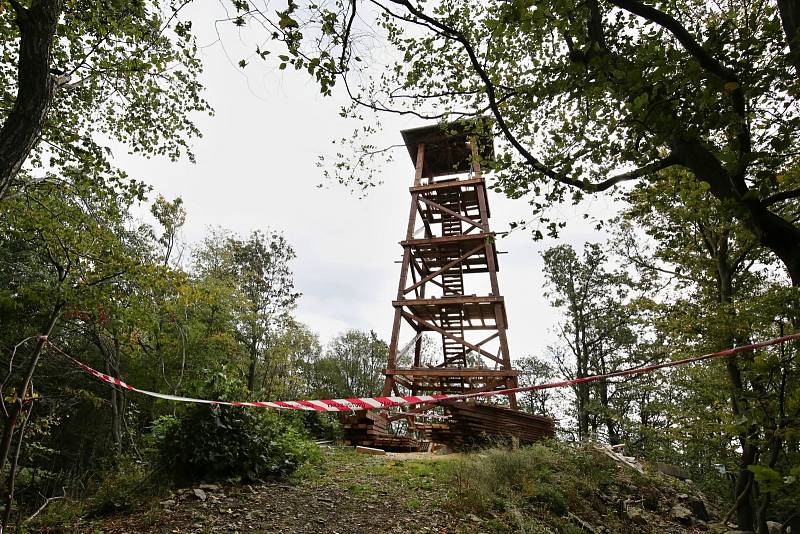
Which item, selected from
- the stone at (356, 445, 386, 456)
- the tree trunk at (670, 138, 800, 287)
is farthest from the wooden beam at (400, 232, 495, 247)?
the tree trunk at (670, 138, 800, 287)

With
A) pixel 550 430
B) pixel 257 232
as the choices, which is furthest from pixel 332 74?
pixel 257 232

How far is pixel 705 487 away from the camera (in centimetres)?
1176

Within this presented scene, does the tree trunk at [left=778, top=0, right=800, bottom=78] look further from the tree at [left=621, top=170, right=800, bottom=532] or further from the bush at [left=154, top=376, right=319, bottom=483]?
the bush at [left=154, top=376, right=319, bottom=483]

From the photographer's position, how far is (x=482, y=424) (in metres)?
9.09

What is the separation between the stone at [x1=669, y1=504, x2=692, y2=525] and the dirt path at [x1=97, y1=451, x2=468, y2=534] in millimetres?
4646

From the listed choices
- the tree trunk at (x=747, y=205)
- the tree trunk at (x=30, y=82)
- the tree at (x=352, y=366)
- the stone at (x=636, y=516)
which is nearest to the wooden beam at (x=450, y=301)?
the stone at (x=636, y=516)

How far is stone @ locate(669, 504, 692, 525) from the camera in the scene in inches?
281

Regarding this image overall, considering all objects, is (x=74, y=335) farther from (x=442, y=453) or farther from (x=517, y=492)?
(x=517, y=492)

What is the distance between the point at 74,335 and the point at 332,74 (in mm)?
15938

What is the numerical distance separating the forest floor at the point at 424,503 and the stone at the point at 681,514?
0.02 m

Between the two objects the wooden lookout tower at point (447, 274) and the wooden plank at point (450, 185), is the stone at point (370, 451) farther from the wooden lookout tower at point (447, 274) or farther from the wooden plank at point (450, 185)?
the wooden plank at point (450, 185)

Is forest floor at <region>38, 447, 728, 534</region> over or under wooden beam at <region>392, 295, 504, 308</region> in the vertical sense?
under

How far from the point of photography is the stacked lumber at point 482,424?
8.92 meters

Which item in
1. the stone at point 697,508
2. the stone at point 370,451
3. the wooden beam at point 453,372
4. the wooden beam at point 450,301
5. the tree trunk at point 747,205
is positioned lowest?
the stone at point 697,508
